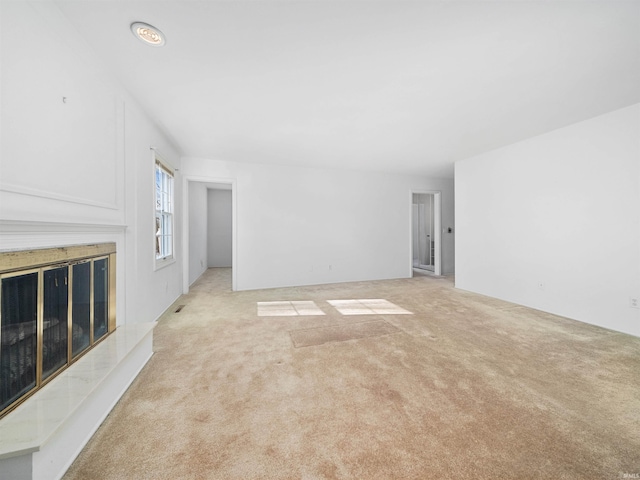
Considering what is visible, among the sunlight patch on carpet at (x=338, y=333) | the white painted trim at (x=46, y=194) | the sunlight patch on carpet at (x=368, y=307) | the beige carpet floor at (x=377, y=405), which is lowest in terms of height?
the beige carpet floor at (x=377, y=405)

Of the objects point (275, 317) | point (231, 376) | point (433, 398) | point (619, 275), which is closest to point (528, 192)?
point (619, 275)

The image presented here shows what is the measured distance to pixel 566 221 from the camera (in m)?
3.36

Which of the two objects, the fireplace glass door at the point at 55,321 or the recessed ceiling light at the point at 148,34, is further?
the recessed ceiling light at the point at 148,34

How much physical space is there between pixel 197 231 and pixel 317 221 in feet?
10.7

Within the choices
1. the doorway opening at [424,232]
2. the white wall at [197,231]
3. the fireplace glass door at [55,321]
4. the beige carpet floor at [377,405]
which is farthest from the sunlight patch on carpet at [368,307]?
A: the doorway opening at [424,232]

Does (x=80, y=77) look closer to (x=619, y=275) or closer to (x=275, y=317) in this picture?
(x=275, y=317)

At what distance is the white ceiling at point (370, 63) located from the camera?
60.6 inches

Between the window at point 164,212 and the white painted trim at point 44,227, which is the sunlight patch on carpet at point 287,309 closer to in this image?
the window at point 164,212

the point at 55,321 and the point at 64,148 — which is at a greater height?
the point at 64,148

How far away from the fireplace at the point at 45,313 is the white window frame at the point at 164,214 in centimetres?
147

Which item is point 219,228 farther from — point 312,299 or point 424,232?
point 424,232

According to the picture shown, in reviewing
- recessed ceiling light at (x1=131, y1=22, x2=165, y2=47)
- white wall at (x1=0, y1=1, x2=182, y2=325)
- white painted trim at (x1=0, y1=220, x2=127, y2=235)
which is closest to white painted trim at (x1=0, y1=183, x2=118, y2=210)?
white wall at (x1=0, y1=1, x2=182, y2=325)

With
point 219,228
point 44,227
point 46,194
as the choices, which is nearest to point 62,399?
point 44,227

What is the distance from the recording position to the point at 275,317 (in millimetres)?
3328
